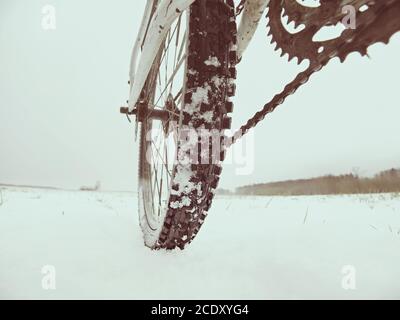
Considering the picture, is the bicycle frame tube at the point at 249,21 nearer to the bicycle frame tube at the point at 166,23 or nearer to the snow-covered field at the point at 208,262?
the bicycle frame tube at the point at 166,23

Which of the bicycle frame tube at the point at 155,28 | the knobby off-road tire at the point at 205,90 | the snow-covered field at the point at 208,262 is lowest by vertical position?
the snow-covered field at the point at 208,262

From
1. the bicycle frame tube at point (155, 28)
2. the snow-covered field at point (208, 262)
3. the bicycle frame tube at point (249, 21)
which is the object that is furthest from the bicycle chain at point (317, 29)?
the snow-covered field at point (208, 262)

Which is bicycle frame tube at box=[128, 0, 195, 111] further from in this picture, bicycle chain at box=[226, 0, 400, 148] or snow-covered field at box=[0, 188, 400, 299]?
snow-covered field at box=[0, 188, 400, 299]

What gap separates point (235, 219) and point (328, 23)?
1.83m

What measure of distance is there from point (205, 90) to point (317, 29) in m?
0.37

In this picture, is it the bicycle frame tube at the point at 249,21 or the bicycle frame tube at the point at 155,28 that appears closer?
the bicycle frame tube at the point at 155,28

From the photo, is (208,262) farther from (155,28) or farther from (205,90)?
(155,28)

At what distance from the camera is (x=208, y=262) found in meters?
1.30

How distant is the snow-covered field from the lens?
1.05m

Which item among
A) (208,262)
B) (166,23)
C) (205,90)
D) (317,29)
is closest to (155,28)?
(166,23)

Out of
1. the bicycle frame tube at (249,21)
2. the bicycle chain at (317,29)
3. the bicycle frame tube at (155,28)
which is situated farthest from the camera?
the bicycle frame tube at (249,21)

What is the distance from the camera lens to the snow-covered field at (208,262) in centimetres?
105

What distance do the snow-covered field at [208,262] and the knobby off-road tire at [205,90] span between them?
26 cm

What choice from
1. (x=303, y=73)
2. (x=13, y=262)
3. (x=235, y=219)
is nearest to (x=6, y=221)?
(x=13, y=262)
